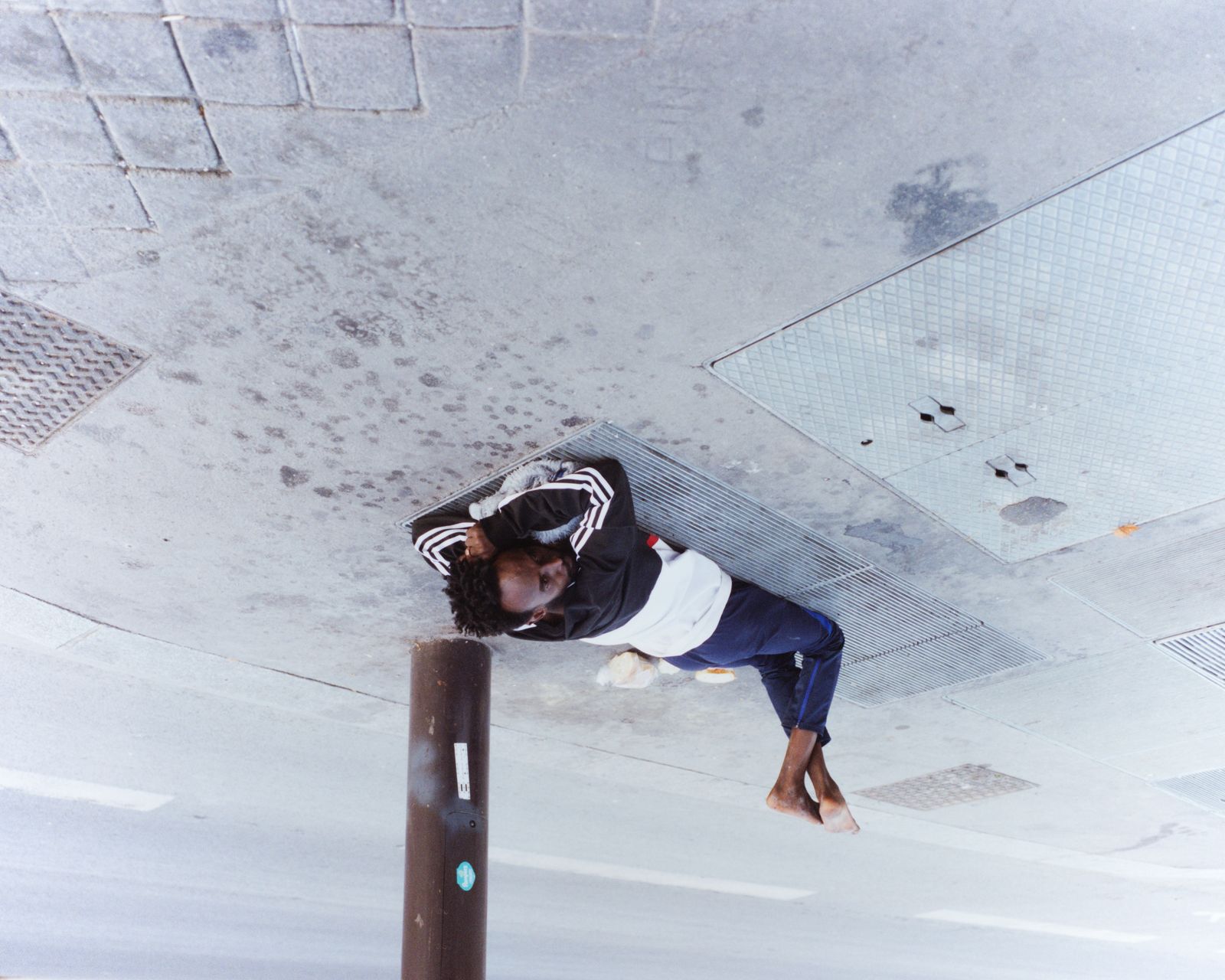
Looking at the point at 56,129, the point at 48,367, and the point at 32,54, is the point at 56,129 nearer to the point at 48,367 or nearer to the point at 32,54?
the point at 32,54

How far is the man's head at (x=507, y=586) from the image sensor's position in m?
2.95

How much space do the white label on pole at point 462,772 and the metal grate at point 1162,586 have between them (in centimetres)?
211

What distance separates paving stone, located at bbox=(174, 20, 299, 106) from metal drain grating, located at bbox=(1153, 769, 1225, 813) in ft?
18.0

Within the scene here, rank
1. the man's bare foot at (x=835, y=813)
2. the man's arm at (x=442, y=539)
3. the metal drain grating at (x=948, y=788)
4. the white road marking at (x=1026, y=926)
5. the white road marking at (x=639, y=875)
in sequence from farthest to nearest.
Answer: the white road marking at (x=1026, y=926) < the white road marking at (x=639, y=875) < the metal drain grating at (x=948, y=788) < the man's bare foot at (x=835, y=813) < the man's arm at (x=442, y=539)

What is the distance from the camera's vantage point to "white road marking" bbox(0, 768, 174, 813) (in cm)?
487

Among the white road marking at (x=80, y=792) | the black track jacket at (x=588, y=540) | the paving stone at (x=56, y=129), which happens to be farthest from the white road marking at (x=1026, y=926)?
the paving stone at (x=56, y=129)

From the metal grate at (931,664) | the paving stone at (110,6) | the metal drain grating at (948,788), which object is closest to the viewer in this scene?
the paving stone at (110,6)

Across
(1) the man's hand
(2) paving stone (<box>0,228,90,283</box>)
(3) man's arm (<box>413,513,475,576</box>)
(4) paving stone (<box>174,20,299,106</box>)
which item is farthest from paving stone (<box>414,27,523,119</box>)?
(3) man's arm (<box>413,513,475,576</box>)

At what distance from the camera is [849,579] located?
365 cm

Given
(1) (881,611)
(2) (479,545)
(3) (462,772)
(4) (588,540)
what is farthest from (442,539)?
(1) (881,611)

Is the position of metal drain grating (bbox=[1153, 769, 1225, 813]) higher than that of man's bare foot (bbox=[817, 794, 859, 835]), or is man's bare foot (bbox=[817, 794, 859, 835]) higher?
man's bare foot (bbox=[817, 794, 859, 835])

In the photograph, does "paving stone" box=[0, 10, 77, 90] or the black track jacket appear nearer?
"paving stone" box=[0, 10, 77, 90]

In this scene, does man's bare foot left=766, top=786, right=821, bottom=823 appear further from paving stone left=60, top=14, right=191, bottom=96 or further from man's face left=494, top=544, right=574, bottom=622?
paving stone left=60, top=14, right=191, bottom=96

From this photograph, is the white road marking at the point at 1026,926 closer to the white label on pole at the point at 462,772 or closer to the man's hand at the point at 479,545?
the white label on pole at the point at 462,772
